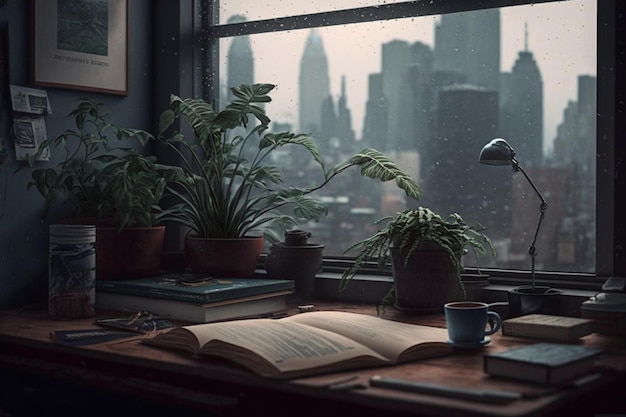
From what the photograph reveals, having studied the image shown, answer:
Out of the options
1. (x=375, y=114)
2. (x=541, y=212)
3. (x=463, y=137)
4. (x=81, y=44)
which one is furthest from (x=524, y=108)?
(x=81, y=44)

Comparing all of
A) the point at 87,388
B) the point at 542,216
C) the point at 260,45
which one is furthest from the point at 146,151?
the point at 542,216

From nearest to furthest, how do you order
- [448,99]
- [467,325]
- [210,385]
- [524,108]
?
[210,385], [467,325], [524,108], [448,99]

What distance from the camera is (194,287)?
1811 millimetres

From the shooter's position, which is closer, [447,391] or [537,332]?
[447,391]

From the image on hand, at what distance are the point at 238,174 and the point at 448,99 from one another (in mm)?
577

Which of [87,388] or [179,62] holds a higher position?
[179,62]

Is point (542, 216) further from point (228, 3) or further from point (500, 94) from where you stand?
point (228, 3)

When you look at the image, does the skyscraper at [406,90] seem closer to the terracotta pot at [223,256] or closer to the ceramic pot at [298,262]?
the ceramic pot at [298,262]

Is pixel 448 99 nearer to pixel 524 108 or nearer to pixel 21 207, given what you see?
pixel 524 108

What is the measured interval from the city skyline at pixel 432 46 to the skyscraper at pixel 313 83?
0.02 meters

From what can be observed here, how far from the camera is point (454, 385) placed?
117 cm

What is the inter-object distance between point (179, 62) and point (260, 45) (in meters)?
0.24

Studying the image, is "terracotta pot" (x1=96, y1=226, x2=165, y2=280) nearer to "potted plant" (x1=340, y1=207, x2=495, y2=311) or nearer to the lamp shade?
"potted plant" (x1=340, y1=207, x2=495, y2=311)

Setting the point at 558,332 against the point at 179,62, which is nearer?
the point at 558,332
